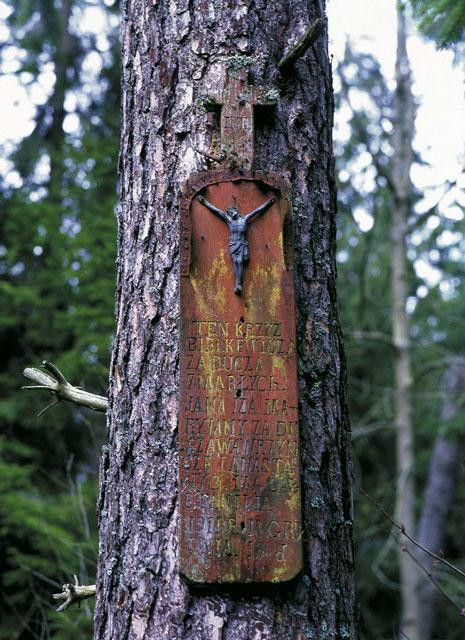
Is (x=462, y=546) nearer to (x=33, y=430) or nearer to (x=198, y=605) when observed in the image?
(x=33, y=430)

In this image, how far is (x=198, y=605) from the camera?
1677 millimetres

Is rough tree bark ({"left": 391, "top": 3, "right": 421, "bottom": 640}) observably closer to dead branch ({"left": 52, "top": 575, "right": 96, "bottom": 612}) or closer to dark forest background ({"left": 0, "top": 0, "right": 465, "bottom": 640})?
dark forest background ({"left": 0, "top": 0, "right": 465, "bottom": 640})

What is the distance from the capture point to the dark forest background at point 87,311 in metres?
5.41

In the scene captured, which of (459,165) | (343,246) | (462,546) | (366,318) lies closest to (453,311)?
(366,318)

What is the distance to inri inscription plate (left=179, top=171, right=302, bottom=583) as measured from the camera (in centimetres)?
169

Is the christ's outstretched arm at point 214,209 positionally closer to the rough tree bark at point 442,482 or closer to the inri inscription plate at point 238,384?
the inri inscription plate at point 238,384

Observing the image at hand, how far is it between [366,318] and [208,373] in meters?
7.46

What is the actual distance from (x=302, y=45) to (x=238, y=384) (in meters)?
0.93

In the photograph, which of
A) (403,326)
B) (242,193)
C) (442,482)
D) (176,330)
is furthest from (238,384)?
(442,482)

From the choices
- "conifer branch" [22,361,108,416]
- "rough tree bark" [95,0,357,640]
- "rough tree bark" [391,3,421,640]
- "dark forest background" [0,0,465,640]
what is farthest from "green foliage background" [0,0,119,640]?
"rough tree bark" [391,3,421,640]

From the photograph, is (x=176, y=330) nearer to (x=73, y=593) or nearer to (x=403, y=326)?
(x=73, y=593)

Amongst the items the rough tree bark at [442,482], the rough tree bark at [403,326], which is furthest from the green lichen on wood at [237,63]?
the rough tree bark at [442,482]

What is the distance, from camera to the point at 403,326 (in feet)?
21.6

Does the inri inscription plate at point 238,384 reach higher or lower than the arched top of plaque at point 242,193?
lower
